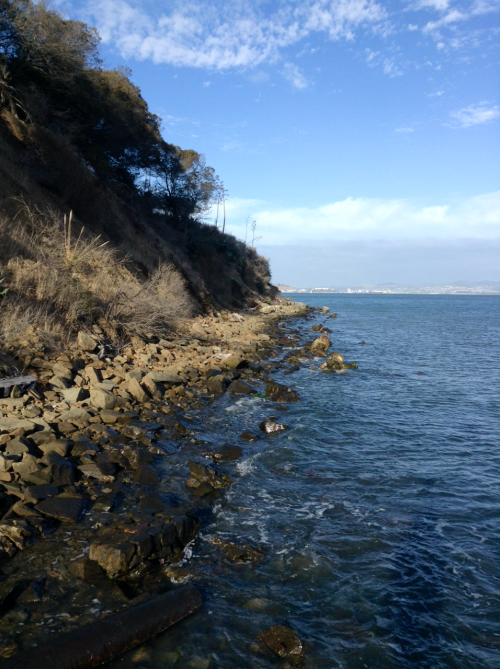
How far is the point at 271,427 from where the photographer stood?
10227 mm

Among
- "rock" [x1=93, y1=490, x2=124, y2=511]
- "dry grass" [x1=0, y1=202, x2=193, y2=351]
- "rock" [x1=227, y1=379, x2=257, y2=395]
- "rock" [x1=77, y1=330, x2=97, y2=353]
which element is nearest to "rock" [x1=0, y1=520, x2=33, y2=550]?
"rock" [x1=93, y1=490, x2=124, y2=511]

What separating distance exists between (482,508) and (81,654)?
594 cm

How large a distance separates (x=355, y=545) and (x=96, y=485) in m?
3.85

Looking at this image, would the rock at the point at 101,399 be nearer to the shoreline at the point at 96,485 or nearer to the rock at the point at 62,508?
the shoreline at the point at 96,485

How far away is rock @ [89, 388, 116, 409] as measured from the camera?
977cm

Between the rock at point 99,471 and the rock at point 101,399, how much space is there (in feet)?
8.57

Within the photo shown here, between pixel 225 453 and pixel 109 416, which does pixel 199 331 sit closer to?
pixel 109 416

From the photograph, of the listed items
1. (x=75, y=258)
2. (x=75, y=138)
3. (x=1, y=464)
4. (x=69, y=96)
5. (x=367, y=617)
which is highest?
(x=69, y=96)

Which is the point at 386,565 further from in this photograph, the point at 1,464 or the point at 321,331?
the point at 321,331

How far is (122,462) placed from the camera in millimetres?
7562

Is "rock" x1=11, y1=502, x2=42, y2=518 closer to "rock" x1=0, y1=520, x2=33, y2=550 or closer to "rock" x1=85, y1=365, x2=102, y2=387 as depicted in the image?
"rock" x1=0, y1=520, x2=33, y2=550

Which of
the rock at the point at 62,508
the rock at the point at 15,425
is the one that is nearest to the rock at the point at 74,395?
the rock at the point at 15,425

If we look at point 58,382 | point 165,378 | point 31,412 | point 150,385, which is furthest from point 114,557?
point 165,378

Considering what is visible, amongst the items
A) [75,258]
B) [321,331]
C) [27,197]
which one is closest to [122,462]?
[75,258]
